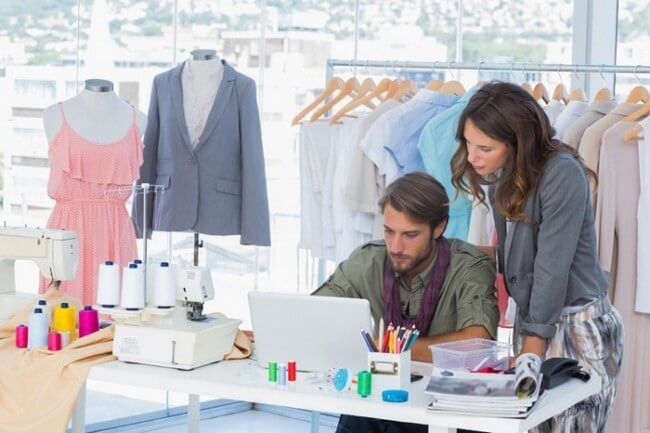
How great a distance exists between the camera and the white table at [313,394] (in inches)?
112

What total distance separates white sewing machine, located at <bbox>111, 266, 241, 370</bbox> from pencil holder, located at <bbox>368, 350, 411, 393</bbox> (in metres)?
0.51

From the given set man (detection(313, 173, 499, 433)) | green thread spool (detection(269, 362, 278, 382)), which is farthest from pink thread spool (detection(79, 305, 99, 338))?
man (detection(313, 173, 499, 433))

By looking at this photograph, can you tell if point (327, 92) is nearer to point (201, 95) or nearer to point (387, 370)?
point (201, 95)

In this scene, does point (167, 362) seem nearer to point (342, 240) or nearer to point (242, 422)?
point (342, 240)

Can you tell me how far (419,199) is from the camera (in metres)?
3.58

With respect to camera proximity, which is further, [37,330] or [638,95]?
[638,95]

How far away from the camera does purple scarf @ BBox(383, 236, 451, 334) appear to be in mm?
3568

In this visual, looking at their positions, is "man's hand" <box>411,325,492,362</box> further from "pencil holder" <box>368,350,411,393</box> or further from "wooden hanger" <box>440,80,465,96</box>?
"wooden hanger" <box>440,80,465,96</box>

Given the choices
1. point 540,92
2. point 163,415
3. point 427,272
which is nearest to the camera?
point 427,272

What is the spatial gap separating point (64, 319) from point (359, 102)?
1.79m

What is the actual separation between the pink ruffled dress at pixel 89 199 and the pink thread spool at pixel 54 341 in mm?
1116

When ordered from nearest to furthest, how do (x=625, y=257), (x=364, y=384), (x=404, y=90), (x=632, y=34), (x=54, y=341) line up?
(x=364, y=384), (x=54, y=341), (x=625, y=257), (x=404, y=90), (x=632, y=34)

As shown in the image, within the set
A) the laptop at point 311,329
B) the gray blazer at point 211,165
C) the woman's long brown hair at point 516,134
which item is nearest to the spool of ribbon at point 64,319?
the laptop at point 311,329

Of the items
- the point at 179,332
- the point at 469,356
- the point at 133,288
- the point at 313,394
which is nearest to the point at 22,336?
the point at 133,288
